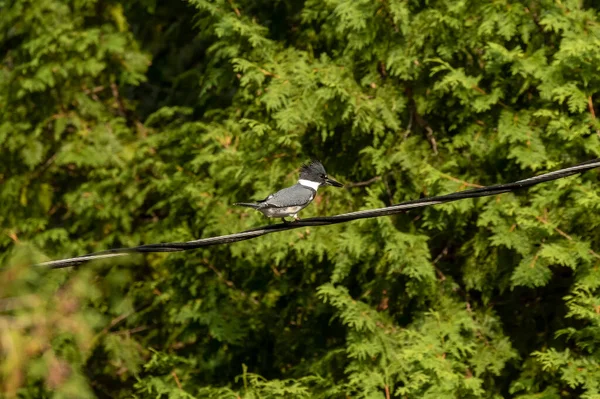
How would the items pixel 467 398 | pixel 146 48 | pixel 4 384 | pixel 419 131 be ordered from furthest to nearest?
1. pixel 146 48
2. pixel 419 131
3. pixel 467 398
4. pixel 4 384

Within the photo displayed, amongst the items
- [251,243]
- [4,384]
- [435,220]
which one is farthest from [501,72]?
[4,384]

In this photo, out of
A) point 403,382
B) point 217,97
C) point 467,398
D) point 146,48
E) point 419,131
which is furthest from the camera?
point 146,48

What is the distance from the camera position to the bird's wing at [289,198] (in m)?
4.21

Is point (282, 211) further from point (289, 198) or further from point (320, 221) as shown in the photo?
point (320, 221)

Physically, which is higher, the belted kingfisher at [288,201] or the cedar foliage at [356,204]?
the belted kingfisher at [288,201]

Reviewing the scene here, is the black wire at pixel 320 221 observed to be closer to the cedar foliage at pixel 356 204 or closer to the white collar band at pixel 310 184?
the white collar band at pixel 310 184

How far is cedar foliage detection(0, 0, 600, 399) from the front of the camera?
538 cm

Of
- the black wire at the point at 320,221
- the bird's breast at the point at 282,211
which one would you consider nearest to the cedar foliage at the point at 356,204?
the bird's breast at the point at 282,211

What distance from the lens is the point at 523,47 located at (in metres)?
5.93

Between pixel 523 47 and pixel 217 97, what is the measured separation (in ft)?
7.70

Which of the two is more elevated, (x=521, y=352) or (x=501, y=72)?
(x=501, y=72)

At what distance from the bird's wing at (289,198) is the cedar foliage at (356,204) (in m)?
1.18

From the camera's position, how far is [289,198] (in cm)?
425

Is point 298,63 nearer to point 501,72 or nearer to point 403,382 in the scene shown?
point 501,72
